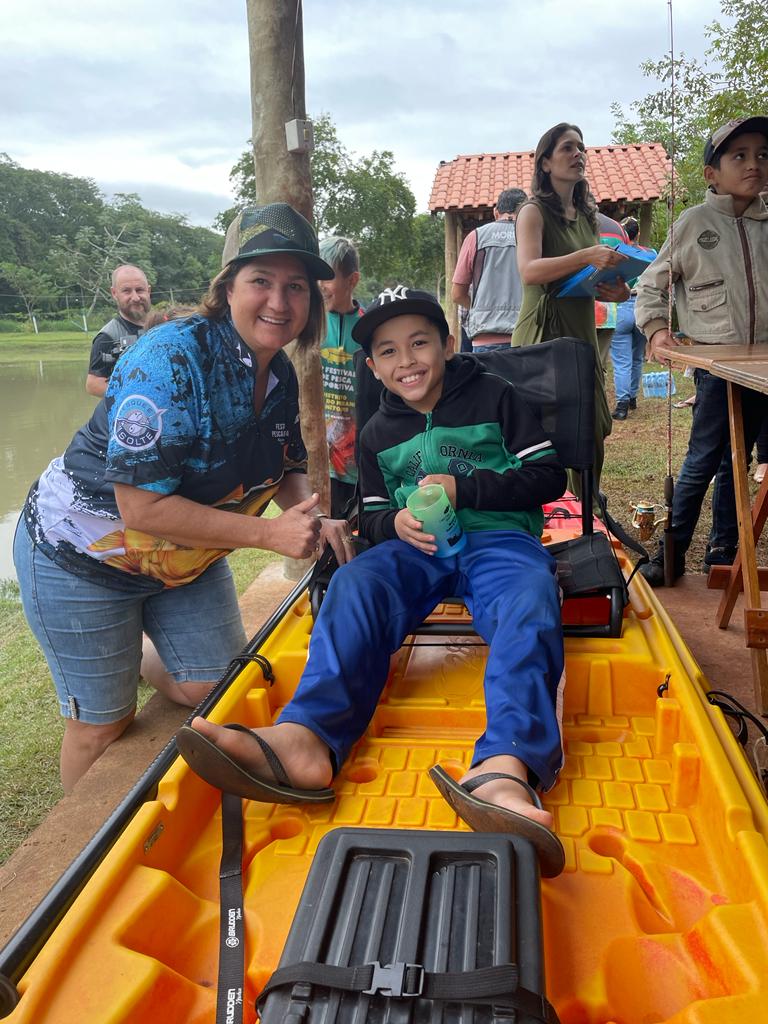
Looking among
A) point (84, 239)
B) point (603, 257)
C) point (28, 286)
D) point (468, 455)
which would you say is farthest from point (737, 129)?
point (84, 239)

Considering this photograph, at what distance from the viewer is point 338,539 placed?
2332 millimetres

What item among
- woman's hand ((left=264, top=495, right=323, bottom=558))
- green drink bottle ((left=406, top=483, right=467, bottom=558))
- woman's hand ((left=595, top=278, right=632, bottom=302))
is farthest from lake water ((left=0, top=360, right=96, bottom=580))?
green drink bottle ((left=406, top=483, right=467, bottom=558))

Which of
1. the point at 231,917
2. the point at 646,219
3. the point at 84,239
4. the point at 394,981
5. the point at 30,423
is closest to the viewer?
the point at 394,981

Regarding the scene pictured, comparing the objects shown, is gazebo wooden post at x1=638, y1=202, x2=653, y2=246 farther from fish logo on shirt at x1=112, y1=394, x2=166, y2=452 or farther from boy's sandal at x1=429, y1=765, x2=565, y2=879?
boy's sandal at x1=429, y1=765, x2=565, y2=879

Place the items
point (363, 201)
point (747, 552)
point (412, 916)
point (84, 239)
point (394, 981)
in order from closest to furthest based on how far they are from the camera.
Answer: point (394, 981) < point (412, 916) < point (747, 552) < point (363, 201) < point (84, 239)

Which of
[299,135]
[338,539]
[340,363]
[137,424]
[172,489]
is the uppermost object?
[299,135]

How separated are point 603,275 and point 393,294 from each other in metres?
1.37

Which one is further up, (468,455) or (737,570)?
(468,455)

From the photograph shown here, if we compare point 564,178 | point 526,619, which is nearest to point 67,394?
point 564,178

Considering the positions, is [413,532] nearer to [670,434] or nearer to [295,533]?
[295,533]

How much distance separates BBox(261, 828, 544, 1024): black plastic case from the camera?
991 millimetres

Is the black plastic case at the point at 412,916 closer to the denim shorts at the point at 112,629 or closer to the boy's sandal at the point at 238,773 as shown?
the boy's sandal at the point at 238,773

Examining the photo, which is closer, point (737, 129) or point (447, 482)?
point (447, 482)

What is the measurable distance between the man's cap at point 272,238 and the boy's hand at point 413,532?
746 millimetres
